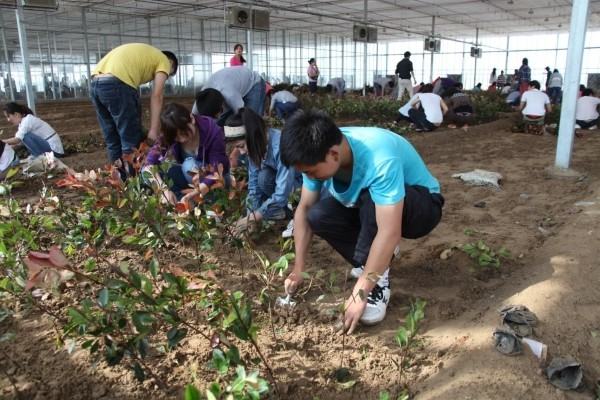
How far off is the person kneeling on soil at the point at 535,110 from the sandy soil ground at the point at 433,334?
4.83 m

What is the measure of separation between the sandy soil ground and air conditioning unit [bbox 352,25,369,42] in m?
9.45

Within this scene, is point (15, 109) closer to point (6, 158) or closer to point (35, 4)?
point (6, 158)

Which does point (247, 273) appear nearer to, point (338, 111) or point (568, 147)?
point (568, 147)

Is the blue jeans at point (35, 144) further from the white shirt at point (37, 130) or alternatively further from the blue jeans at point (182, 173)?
the blue jeans at point (182, 173)

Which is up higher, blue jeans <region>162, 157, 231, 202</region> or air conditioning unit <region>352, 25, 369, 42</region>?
air conditioning unit <region>352, 25, 369, 42</region>

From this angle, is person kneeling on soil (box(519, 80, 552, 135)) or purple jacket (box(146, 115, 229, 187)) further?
person kneeling on soil (box(519, 80, 552, 135))

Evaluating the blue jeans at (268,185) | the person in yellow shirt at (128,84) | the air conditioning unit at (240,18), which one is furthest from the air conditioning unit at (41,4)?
the blue jeans at (268,185)

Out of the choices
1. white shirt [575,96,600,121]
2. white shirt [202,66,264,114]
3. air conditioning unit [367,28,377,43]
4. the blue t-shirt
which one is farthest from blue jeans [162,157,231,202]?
air conditioning unit [367,28,377,43]

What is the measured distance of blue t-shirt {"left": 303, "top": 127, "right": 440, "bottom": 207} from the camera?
1.71 meters

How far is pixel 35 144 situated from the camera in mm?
5078

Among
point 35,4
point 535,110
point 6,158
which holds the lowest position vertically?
point 6,158

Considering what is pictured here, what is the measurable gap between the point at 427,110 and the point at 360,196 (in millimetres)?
6229

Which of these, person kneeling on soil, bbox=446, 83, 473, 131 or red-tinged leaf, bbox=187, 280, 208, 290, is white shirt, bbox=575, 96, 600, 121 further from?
red-tinged leaf, bbox=187, 280, 208, 290

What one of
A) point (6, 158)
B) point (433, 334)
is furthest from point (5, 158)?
point (433, 334)
